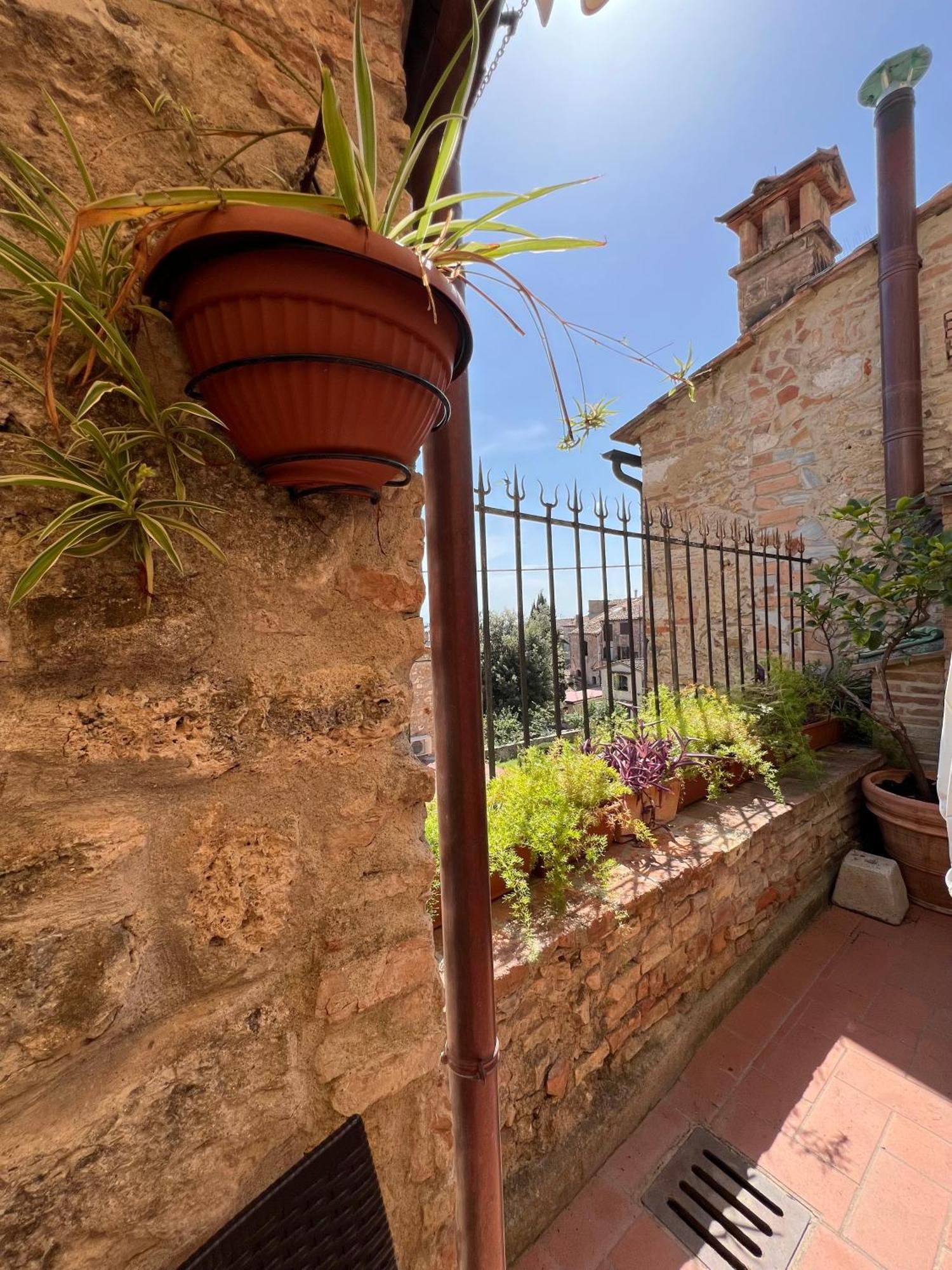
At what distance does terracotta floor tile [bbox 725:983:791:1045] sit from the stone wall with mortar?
1.75 m

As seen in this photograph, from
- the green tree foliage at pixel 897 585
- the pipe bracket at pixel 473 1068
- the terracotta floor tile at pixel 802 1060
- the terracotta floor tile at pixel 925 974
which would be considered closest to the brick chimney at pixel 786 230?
the green tree foliage at pixel 897 585

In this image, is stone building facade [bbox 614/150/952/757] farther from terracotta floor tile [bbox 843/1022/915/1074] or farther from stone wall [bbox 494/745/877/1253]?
terracotta floor tile [bbox 843/1022/915/1074]

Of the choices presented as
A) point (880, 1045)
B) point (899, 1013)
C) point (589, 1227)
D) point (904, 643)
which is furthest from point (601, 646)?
point (589, 1227)

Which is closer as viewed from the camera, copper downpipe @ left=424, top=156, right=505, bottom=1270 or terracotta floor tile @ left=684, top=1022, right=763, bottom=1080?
copper downpipe @ left=424, top=156, right=505, bottom=1270

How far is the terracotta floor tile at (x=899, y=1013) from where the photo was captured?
2119 millimetres

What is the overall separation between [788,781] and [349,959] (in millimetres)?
2997

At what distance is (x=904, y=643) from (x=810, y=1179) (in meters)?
3.35

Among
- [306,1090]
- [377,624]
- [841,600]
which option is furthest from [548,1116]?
[841,600]

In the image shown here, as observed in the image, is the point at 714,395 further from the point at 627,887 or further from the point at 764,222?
the point at 627,887

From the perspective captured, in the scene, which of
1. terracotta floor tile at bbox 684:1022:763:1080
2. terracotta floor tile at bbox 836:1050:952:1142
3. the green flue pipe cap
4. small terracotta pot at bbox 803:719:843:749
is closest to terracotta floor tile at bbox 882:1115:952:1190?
terracotta floor tile at bbox 836:1050:952:1142

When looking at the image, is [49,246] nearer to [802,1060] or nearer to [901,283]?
[802,1060]

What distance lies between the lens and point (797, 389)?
4.77 m

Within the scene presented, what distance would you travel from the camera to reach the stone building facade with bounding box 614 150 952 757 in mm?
4098

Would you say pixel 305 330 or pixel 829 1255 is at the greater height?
pixel 305 330
